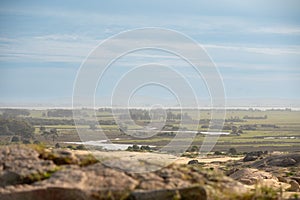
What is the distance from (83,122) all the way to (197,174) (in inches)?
606

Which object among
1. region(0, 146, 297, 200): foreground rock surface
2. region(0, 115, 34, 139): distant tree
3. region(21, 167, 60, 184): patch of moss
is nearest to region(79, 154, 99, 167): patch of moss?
region(0, 146, 297, 200): foreground rock surface

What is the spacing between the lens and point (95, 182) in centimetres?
1069

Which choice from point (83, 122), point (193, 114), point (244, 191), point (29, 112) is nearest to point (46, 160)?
point (244, 191)

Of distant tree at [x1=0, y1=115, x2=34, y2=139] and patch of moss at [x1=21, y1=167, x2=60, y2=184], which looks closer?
patch of moss at [x1=21, y1=167, x2=60, y2=184]

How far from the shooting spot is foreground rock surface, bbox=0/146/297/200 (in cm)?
1049

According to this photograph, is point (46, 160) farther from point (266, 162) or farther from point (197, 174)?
point (266, 162)

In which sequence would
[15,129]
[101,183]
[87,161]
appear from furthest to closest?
[15,129]
[87,161]
[101,183]

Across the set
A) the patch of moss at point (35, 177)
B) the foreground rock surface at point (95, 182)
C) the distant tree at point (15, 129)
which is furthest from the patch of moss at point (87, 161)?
the distant tree at point (15, 129)

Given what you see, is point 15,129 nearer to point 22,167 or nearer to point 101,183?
point 22,167

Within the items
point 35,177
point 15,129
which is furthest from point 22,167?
point 15,129

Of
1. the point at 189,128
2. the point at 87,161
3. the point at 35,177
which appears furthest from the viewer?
the point at 189,128

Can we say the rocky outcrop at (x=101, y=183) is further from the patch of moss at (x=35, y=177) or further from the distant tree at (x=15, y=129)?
the distant tree at (x=15, y=129)

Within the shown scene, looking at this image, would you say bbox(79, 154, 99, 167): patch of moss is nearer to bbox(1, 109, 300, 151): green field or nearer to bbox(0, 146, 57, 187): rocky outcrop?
bbox(0, 146, 57, 187): rocky outcrop

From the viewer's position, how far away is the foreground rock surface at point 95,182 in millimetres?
10492
